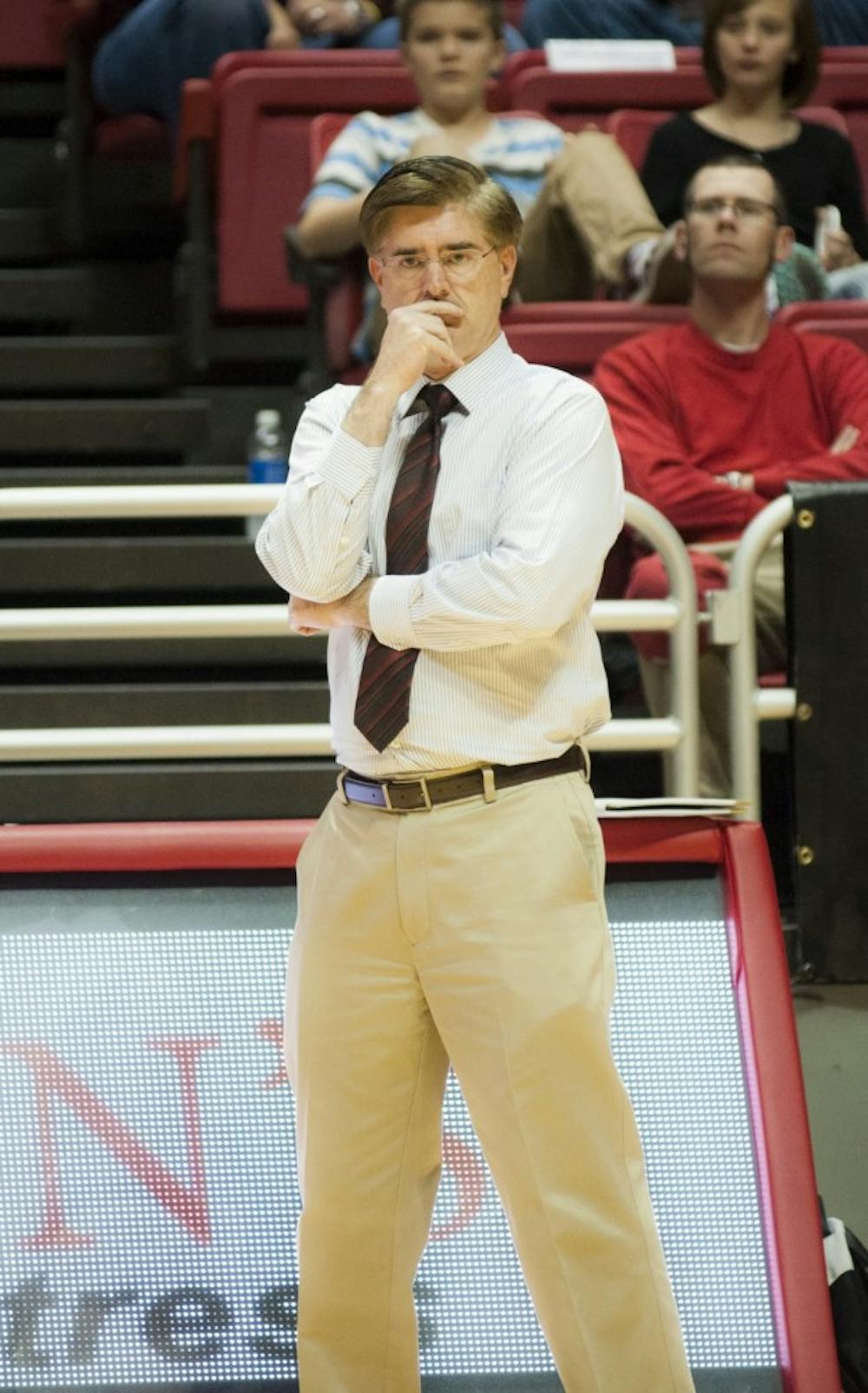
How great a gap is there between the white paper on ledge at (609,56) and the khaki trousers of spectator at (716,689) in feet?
8.16

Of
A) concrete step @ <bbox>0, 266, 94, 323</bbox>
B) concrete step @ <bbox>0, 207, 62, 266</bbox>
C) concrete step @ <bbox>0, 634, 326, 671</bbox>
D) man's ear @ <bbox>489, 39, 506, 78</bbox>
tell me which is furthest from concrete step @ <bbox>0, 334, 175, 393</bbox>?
concrete step @ <bbox>0, 634, 326, 671</bbox>

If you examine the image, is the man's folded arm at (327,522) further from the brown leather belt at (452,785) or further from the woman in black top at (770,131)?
the woman in black top at (770,131)

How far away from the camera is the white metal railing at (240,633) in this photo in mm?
3461

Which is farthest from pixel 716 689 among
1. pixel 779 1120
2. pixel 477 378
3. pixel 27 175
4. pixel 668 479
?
pixel 27 175

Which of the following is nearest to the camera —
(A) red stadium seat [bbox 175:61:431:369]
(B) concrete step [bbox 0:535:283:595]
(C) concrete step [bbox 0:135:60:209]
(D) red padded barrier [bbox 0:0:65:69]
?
(B) concrete step [bbox 0:535:283:595]

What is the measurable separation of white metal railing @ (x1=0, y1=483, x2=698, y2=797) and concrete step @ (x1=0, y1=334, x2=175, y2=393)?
1.99 metres

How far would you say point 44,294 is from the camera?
19.2ft

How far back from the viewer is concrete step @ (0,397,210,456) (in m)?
5.12

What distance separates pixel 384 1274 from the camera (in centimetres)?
255

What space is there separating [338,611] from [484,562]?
0.21m

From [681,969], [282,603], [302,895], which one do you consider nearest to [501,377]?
[302,895]

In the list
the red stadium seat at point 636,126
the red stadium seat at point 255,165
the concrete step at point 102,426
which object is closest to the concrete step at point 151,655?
the concrete step at point 102,426

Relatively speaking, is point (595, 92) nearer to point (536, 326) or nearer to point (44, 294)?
point (536, 326)

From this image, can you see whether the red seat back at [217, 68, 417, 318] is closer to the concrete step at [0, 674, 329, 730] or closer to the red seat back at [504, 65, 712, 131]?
the red seat back at [504, 65, 712, 131]
